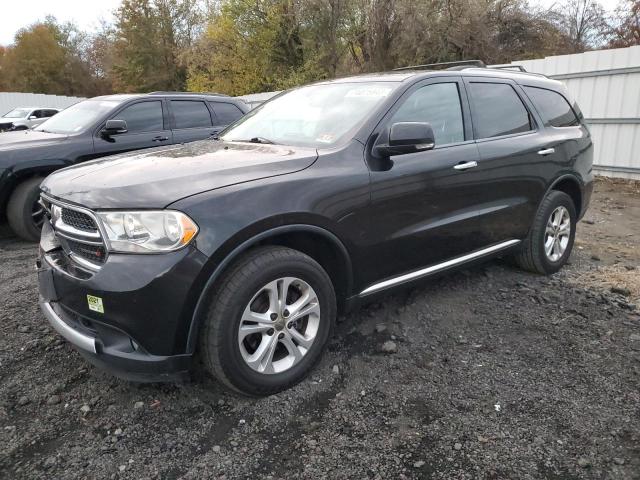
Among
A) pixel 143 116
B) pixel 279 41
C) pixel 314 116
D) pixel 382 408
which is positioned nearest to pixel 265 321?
pixel 382 408

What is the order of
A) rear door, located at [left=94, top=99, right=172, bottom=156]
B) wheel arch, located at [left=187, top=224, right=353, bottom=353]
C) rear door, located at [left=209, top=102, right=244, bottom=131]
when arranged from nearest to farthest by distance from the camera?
wheel arch, located at [left=187, top=224, right=353, bottom=353], rear door, located at [left=94, top=99, right=172, bottom=156], rear door, located at [left=209, top=102, right=244, bottom=131]

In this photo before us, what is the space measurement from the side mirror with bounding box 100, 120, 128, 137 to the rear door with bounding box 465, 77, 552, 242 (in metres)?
4.15

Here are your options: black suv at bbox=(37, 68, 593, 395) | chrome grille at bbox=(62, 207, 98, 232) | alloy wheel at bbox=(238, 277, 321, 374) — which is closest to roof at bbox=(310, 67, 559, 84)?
black suv at bbox=(37, 68, 593, 395)

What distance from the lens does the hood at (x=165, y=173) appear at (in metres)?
2.42

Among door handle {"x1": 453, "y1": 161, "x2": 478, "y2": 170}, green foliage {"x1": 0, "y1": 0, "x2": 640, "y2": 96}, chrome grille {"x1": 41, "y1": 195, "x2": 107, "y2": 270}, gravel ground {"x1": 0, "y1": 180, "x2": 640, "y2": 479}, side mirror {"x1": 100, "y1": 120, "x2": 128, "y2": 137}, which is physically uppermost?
green foliage {"x1": 0, "y1": 0, "x2": 640, "y2": 96}

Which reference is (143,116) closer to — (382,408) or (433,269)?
(433,269)

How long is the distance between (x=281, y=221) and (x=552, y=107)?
10.8 feet

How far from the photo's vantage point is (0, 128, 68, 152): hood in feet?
18.2

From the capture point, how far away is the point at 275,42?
25.9m

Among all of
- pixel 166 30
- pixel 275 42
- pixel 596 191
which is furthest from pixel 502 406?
pixel 166 30

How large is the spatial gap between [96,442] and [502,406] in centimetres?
207

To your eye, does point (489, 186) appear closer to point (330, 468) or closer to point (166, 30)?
point (330, 468)

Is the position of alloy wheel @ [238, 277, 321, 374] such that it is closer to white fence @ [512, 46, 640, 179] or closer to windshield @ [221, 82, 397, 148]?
windshield @ [221, 82, 397, 148]

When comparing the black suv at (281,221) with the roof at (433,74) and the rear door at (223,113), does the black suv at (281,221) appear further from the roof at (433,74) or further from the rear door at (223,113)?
the rear door at (223,113)
